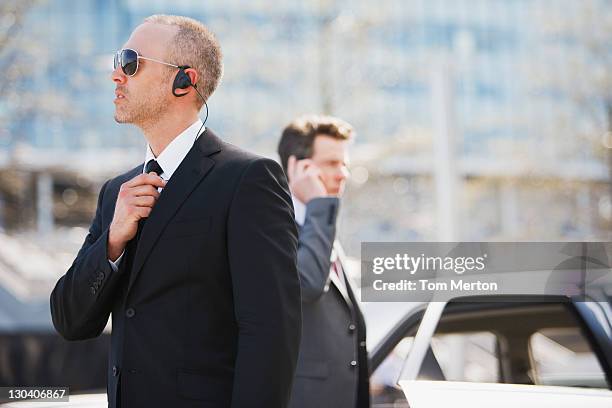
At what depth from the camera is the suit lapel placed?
207 cm

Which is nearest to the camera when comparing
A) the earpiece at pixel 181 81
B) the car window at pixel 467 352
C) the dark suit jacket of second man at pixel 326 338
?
the earpiece at pixel 181 81

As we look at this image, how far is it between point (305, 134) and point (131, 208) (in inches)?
63.6

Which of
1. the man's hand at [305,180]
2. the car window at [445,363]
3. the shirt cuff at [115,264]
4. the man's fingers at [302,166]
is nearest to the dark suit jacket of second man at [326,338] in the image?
the car window at [445,363]

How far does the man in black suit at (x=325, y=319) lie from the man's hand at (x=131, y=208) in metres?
1.00

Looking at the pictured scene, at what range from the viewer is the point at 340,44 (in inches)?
556

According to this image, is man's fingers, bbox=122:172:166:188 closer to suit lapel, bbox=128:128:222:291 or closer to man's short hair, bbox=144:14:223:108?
suit lapel, bbox=128:128:222:291

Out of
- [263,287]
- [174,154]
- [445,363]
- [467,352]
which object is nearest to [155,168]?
[174,154]

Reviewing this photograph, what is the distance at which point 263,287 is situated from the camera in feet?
6.55

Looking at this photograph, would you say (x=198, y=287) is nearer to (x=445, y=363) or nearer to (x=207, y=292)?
(x=207, y=292)

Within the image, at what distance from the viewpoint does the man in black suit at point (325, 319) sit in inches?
Result: 119

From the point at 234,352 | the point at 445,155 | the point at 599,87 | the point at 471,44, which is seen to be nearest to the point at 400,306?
the point at 234,352

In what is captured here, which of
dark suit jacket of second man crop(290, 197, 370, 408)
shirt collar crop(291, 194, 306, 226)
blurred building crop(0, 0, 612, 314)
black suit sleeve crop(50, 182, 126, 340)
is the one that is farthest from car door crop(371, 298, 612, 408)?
blurred building crop(0, 0, 612, 314)

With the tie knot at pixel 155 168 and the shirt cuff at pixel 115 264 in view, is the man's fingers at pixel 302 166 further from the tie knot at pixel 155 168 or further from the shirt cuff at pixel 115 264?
the shirt cuff at pixel 115 264

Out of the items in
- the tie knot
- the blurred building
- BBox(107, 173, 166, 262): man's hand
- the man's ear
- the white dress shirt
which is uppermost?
the blurred building
